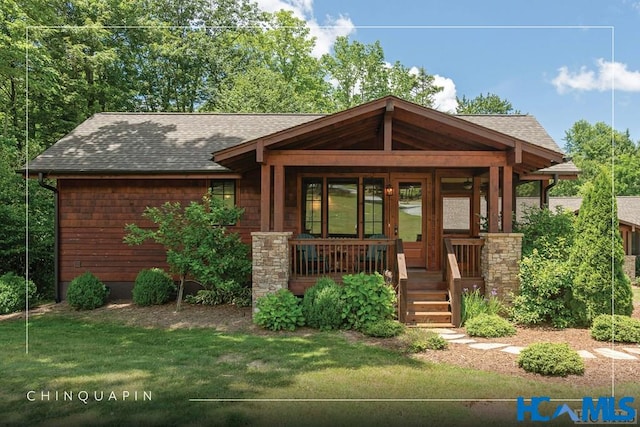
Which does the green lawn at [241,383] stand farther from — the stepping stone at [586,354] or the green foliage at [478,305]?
the green foliage at [478,305]

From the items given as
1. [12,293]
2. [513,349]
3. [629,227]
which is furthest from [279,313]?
[629,227]

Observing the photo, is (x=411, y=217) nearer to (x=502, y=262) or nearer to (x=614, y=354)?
(x=502, y=262)

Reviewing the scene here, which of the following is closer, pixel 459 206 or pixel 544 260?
pixel 544 260

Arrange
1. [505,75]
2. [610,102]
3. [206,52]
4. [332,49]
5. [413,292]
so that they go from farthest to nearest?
[332,49] < [206,52] < [505,75] < [413,292] < [610,102]

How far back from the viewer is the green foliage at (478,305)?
269 inches

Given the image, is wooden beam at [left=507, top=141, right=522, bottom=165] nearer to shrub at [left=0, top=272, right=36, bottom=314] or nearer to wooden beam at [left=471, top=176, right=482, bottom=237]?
wooden beam at [left=471, top=176, right=482, bottom=237]

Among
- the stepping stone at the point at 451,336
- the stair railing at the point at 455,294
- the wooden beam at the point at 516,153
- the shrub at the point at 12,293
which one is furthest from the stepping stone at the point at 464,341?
the shrub at the point at 12,293

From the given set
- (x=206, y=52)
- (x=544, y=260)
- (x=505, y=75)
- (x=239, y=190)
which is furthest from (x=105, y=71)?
(x=544, y=260)

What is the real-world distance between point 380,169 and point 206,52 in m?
18.4

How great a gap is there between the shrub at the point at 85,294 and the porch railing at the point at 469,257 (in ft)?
25.1

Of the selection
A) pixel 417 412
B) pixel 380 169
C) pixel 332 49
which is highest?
pixel 332 49

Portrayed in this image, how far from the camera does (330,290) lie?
671 cm

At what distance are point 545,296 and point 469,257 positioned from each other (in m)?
1.60

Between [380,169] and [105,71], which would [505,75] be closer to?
[380,169]
